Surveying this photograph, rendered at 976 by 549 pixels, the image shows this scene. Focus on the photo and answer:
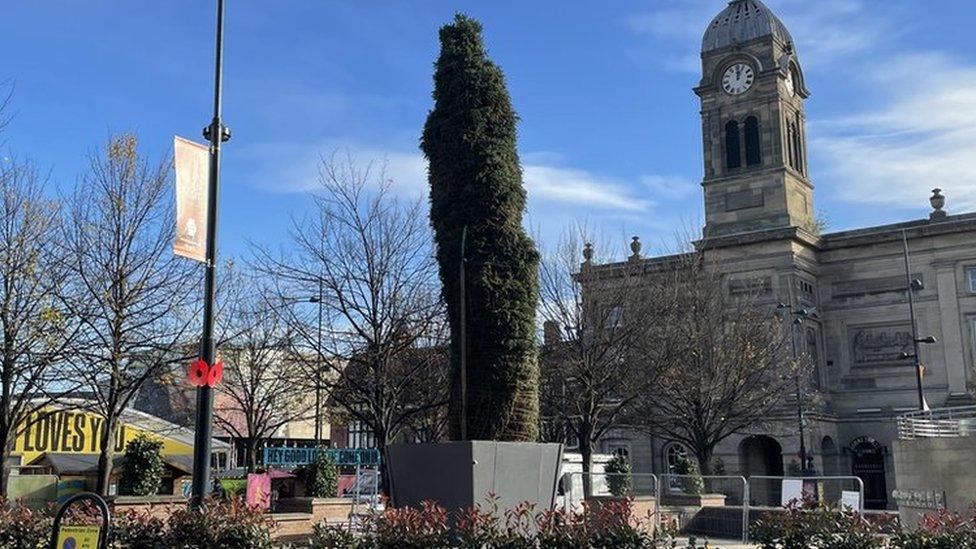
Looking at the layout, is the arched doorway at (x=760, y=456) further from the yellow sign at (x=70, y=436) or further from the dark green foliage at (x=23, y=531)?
the dark green foliage at (x=23, y=531)

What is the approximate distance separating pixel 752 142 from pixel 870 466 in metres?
19.6

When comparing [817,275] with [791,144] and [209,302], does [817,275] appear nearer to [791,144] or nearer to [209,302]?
[791,144]

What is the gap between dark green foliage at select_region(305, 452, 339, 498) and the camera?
2545 cm

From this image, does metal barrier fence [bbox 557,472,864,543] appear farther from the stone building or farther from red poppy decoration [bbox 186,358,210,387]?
the stone building

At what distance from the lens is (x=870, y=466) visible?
50.9 m

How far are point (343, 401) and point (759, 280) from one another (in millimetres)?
29793

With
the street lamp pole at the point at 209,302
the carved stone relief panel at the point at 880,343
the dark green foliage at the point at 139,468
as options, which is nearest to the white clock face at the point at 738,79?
the carved stone relief panel at the point at 880,343

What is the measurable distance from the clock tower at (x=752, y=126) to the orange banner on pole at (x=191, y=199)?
4382cm

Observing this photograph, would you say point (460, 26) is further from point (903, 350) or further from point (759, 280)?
point (903, 350)

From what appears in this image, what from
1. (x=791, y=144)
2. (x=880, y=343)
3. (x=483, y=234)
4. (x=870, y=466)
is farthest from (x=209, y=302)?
(x=791, y=144)

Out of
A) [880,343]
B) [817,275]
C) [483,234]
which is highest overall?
[817,275]

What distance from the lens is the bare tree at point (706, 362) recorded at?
3450 cm

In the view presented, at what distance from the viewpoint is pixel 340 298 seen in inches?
1000

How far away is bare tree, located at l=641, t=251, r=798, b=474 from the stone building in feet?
32.2
